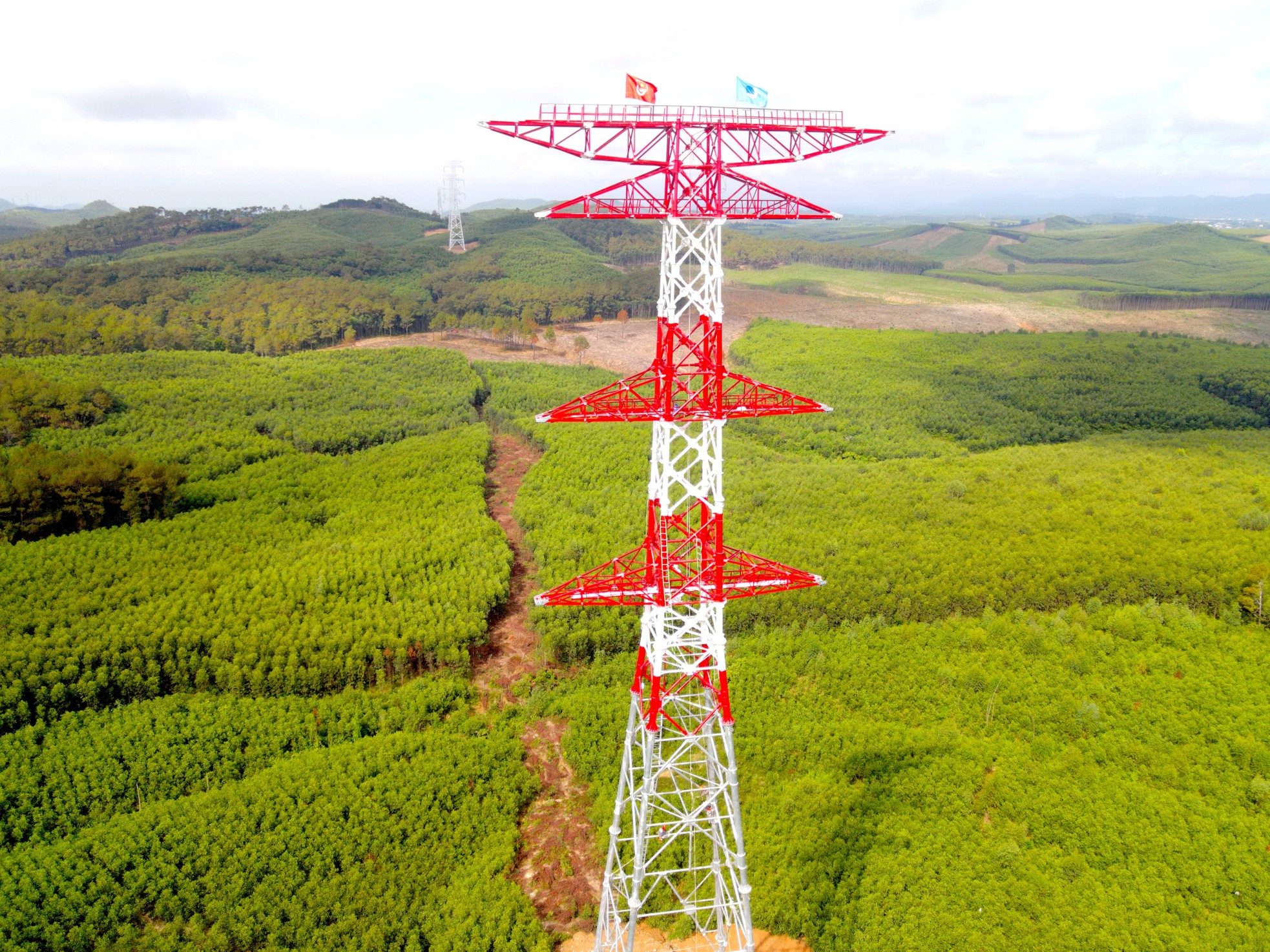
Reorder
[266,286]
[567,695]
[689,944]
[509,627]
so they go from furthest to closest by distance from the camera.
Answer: [266,286] → [509,627] → [567,695] → [689,944]

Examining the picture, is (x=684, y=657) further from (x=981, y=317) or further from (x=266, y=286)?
(x=981, y=317)

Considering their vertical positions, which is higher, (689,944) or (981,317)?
(981,317)

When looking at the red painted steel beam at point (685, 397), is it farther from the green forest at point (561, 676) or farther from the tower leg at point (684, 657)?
the green forest at point (561, 676)

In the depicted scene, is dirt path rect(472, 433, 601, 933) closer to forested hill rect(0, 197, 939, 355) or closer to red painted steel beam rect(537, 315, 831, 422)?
red painted steel beam rect(537, 315, 831, 422)

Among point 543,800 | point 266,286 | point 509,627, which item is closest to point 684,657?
point 543,800

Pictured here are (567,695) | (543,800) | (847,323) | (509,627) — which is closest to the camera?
(543,800)

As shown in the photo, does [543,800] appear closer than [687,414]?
No
